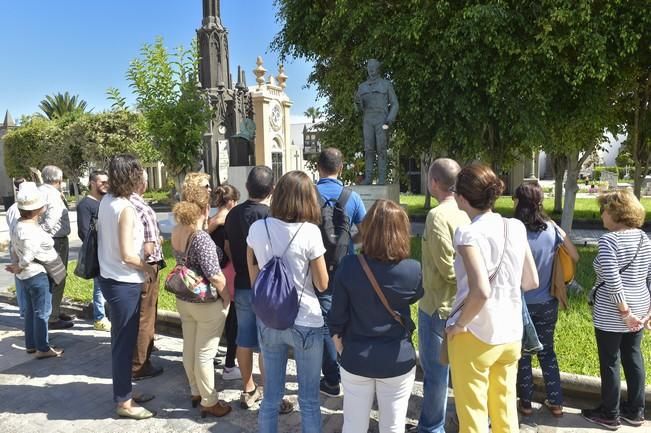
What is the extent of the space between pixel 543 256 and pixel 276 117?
43.0m

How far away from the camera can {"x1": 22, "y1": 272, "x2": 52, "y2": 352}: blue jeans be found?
187 inches

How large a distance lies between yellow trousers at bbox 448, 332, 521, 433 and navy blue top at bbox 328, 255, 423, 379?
0.29 metres

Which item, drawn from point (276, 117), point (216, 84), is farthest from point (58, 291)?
point (276, 117)

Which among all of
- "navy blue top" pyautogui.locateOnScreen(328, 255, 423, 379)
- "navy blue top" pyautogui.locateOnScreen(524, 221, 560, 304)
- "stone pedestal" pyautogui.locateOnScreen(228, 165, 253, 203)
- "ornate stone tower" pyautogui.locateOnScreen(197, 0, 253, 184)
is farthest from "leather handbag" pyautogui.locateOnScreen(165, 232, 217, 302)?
"ornate stone tower" pyautogui.locateOnScreen(197, 0, 253, 184)

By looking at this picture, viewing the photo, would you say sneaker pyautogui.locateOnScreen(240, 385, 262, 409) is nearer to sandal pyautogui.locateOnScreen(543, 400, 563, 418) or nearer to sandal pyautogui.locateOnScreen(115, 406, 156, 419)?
sandal pyautogui.locateOnScreen(115, 406, 156, 419)

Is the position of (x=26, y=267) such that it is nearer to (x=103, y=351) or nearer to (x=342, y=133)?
(x=103, y=351)

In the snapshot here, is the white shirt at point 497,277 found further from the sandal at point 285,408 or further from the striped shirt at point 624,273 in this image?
the sandal at point 285,408

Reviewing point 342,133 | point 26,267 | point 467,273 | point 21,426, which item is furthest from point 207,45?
point 467,273

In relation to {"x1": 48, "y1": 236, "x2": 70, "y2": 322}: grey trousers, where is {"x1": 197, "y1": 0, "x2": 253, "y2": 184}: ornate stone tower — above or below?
above

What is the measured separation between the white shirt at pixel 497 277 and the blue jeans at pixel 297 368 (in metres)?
0.84

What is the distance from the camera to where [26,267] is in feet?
15.4

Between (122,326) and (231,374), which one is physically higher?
(122,326)

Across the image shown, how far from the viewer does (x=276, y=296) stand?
2.79 m

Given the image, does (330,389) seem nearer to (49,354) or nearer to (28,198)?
(49,354)
